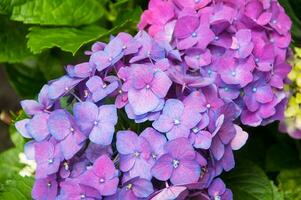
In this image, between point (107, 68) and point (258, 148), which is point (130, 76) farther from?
point (258, 148)

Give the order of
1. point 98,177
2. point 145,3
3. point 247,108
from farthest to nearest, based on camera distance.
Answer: point 145,3
point 247,108
point 98,177

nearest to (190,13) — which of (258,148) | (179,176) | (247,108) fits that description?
(247,108)

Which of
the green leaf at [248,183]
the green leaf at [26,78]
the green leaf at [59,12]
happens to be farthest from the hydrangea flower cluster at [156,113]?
the green leaf at [26,78]

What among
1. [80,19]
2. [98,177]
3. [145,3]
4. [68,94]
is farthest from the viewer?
[145,3]

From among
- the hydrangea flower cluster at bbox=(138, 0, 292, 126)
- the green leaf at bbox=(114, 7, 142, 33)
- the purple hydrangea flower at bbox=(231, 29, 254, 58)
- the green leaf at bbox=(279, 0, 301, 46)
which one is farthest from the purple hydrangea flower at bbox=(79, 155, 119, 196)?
the green leaf at bbox=(279, 0, 301, 46)

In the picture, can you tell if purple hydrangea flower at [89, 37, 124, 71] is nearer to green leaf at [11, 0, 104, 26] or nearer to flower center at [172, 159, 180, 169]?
flower center at [172, 159, 180, 169]

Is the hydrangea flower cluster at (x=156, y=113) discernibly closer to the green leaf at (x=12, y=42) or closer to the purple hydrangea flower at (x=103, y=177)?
the purple hydrangea flower at (x=103, y=177)
